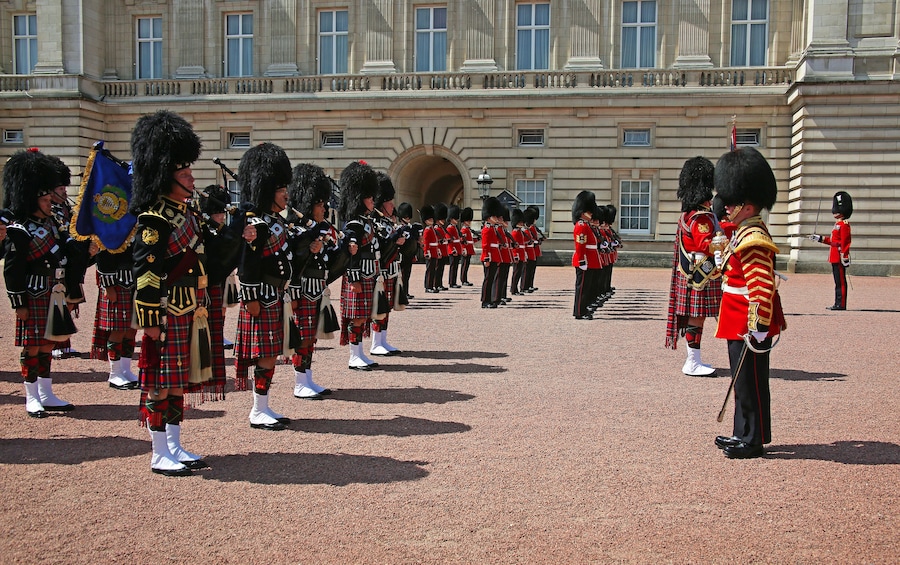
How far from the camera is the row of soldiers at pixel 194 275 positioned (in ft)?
16.7

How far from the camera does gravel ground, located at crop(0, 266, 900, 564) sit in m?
4.00

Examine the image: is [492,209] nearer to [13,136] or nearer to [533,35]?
[533,35]

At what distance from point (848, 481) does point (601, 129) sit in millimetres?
23325

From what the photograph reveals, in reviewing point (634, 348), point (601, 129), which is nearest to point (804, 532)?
point (634, 348)

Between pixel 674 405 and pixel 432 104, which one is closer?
pixel 674 405

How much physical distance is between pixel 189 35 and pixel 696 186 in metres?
25.2

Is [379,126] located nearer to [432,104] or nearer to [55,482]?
[432,104]

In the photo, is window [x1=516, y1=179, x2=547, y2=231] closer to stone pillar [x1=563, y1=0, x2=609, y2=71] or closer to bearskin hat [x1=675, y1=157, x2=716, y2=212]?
stone pillar [x1=563, y1=0, x2=609, y2=71]

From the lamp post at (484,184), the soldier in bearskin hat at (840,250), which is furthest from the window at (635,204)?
the soldier in bearskin hat at (840,250)

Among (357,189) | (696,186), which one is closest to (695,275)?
(696,186)

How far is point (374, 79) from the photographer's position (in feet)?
93.4

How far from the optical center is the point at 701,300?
8.19m

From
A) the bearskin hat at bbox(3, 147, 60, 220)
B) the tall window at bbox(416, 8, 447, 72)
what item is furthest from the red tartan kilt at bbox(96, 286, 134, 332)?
the tall window at bbox(416, 8, 447, 72)

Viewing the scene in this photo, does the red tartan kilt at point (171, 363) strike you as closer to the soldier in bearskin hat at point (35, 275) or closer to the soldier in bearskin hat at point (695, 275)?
the soldier in bearskin hat at point (35, 275)
